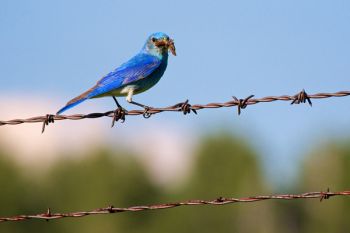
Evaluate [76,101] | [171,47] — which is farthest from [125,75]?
[76,101]

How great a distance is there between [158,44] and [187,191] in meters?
53.9

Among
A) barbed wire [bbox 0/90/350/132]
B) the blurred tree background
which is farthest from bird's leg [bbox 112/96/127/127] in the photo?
the blurred tree background

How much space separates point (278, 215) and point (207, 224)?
3805 mm

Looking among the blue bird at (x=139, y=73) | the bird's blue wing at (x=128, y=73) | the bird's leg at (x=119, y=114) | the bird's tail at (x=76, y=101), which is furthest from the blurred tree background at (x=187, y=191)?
the bird's leg at (x=119, y=114)

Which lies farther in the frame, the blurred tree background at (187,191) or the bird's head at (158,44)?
the blurred tree background at (187,191)

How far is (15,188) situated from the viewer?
6103cm

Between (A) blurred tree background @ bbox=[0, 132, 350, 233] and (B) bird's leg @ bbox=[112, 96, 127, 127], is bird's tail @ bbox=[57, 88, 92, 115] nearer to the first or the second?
(B) bird's leg @ bbox=[112, 96, 127, 127]

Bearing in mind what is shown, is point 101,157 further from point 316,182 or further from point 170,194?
point 316,182

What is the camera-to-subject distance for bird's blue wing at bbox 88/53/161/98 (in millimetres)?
13656

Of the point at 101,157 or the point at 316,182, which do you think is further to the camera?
the point at 101,157

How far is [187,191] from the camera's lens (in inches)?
2699

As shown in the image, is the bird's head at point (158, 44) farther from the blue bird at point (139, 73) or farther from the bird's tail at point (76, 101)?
the bird's tail at point (76, 101)

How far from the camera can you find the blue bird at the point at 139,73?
13.7 metres

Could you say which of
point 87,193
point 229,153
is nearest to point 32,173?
point 87,193
